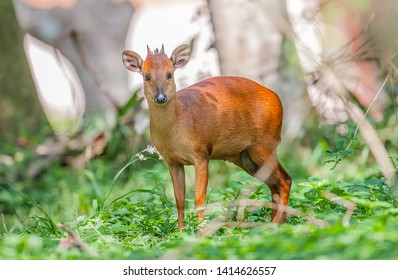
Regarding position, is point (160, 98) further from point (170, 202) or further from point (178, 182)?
point (170, 202)

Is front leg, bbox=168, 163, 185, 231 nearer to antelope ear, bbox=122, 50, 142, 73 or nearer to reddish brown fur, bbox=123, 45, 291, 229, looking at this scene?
reddish brown fur, bbox=123, 45, 291, 229

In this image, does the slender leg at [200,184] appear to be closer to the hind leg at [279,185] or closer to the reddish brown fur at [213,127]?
the reddish brown fur at [213,127]

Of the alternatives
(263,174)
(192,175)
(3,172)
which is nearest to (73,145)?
(3,172)

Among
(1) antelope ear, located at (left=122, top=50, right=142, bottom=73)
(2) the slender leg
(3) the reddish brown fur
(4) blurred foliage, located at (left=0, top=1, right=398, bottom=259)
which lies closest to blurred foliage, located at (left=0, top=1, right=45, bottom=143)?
(4) blurred foliage, located at (left=0, top=1, right=398, bottom=259)

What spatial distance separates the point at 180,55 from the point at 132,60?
379 millimetres

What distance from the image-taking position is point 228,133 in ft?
24.1

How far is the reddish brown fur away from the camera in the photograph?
7062 millimetres

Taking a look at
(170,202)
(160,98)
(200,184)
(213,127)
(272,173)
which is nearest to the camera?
(160,98)

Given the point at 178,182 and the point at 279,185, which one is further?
the point at 279,185

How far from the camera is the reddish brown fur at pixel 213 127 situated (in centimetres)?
706

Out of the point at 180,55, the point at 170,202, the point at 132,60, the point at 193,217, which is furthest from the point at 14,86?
the point at 193,217

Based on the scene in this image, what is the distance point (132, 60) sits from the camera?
24.1ft

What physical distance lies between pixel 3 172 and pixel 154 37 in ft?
21.3

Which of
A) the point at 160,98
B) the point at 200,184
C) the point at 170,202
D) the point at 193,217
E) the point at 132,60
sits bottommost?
the point at 170,202
